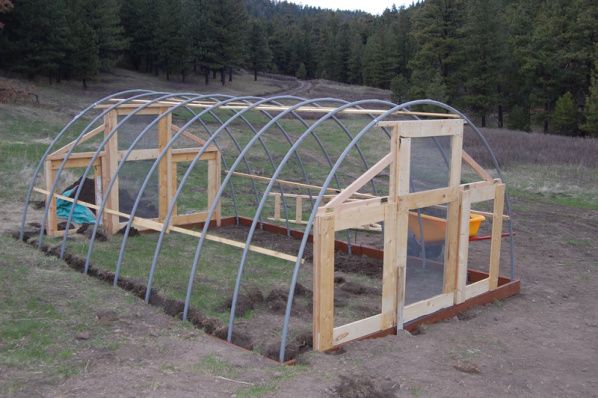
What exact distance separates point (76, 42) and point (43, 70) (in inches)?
111

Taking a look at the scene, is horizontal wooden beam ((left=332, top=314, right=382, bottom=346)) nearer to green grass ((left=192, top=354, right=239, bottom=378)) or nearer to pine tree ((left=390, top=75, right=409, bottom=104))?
green grass ((left=192, top=354, right=239, bottom=378))

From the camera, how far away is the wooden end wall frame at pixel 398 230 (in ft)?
23.9

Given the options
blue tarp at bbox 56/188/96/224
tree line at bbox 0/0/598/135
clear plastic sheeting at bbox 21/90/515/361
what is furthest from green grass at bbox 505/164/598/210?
tree line at bbox 0/0/598/135

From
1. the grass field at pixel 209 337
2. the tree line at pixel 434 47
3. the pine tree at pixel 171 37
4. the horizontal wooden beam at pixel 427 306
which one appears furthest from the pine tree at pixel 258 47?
the horizontal wooden beam at pixel 427 306

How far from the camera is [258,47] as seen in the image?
7800cm

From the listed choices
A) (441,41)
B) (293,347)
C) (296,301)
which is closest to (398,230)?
(293,347)

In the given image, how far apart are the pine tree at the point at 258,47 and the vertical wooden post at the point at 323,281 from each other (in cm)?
7128

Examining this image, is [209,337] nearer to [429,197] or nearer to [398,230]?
[398,230]

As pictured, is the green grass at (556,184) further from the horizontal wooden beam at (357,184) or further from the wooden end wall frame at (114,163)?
the horizontal wooden beam at (357,184)

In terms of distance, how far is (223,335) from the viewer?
7.87m

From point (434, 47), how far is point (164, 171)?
134ft

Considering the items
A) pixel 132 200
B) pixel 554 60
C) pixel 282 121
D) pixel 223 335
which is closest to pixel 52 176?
pixel 132 200

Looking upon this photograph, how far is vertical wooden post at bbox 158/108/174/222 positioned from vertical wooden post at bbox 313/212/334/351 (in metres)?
6.65

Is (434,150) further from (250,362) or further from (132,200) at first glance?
(132,200)
